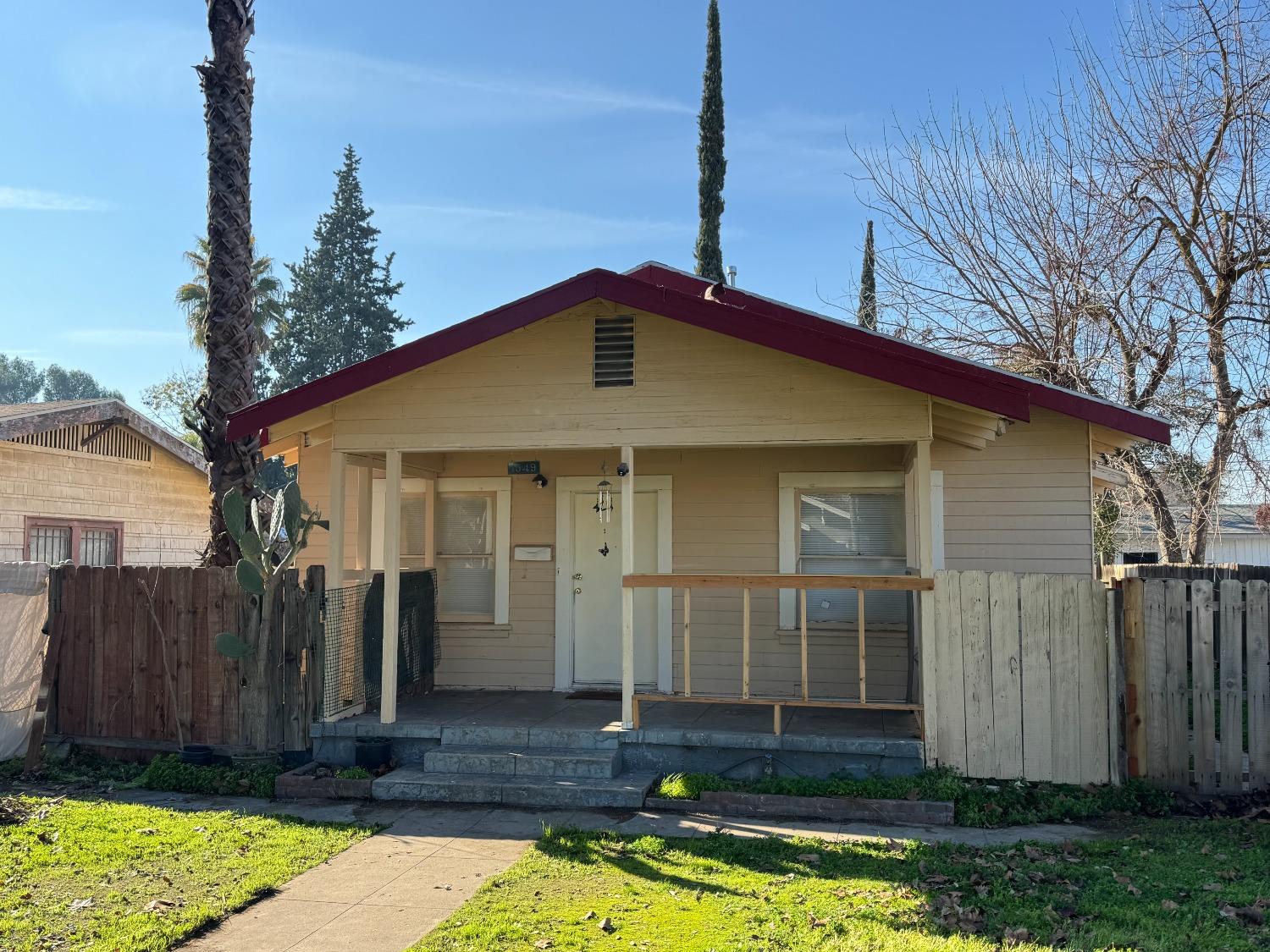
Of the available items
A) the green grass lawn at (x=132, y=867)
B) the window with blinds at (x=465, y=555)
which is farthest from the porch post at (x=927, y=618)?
the window with blinds at (x=465, y=555)

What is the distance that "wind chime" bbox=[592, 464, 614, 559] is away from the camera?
10.1m

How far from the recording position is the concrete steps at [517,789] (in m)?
7.38

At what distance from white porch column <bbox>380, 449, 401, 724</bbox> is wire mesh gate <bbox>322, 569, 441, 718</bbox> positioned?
439 millimetres

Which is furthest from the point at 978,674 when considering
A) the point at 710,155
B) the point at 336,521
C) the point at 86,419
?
the point at 710,155

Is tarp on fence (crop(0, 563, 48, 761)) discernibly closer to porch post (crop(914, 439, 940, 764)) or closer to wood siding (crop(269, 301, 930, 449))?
wood siding (crop(269, 301, 930, 449))

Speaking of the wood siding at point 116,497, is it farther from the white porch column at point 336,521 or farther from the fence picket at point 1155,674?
the fence picket at point 1155,674

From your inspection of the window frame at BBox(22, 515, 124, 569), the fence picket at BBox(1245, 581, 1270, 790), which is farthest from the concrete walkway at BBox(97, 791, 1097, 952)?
the window frame at BBox(22, 515, 124, 569)

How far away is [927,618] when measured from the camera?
760 cm

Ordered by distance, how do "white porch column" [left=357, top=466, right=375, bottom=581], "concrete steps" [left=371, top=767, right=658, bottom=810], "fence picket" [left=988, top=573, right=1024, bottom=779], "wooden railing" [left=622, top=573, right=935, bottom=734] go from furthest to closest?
1. "white porch column" [left=357, top=466, right=375, bottom=581]
2. "wooden railing" [left=622, top=573, right=935, bottom=734]
3. "fence picket" [left=988, top=573, right=1024, bottom=779]
4. "concrete steps" [left=371, top=767, right=658, bottom=810]

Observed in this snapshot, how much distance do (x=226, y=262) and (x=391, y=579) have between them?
148 inches

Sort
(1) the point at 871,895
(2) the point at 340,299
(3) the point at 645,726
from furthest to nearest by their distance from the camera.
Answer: (2) the point at 340,299 < (3) the point at 645,726 < (1) the point at 871,895

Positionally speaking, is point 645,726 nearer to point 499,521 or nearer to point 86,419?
point 499,521

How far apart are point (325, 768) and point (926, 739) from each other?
4.75 m

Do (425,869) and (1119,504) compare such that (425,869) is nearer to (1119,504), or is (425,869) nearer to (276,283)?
(1119,504)
